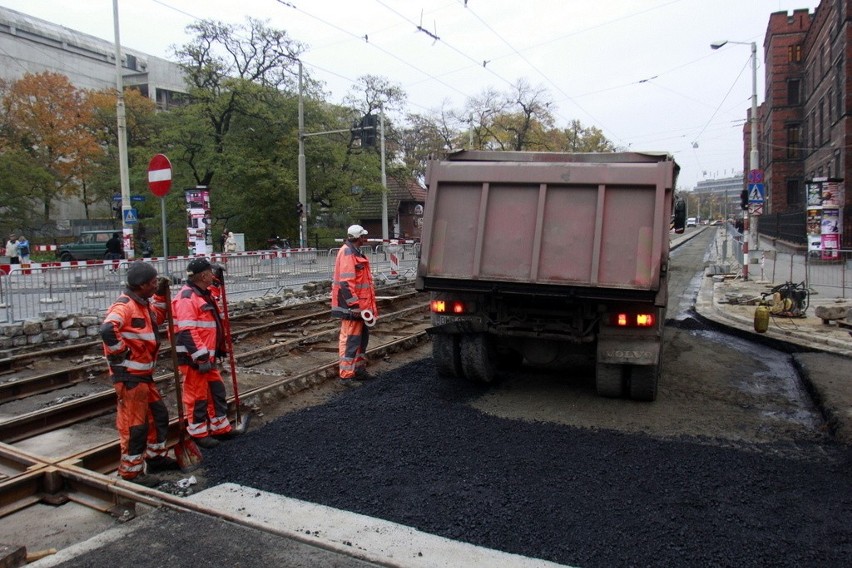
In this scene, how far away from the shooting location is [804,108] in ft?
150

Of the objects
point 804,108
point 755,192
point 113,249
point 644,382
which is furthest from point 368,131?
point 804,108

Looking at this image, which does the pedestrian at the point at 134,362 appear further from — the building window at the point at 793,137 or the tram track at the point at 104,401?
the building window at the point at 793,137

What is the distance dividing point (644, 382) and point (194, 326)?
431cm

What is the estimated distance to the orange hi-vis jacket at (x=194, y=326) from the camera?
519 centimetres

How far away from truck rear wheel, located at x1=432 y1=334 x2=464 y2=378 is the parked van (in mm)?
30032

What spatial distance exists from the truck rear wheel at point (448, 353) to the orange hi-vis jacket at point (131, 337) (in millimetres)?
3244

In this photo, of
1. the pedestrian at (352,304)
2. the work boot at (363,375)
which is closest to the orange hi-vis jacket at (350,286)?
the pedestrian at (352,304)

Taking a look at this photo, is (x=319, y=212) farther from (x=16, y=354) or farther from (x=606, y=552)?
(x=606, y=552)

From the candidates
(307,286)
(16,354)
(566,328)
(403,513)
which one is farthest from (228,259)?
(403,513)

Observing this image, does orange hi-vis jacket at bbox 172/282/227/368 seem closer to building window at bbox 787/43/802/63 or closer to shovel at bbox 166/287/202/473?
shovel at bbox 166/287/202/473

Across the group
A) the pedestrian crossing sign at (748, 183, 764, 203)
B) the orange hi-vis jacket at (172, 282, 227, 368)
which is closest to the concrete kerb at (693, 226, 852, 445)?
the pedestrian crossing sign at (748, 183, 764, 203)

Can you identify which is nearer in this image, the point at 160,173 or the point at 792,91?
the point at 160,173

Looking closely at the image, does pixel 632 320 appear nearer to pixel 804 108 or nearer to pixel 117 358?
pixel 117 358

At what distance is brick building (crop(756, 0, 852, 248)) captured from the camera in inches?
1153
